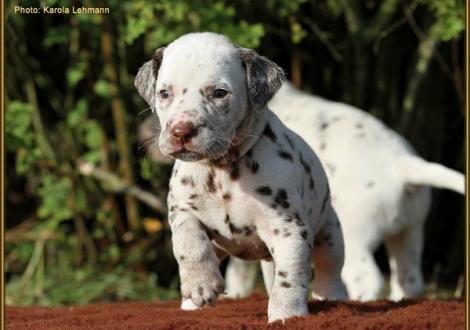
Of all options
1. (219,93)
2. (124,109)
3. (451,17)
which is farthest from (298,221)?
(124,109)

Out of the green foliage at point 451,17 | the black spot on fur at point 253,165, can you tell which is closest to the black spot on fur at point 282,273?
the black spot on fur at point 253,165

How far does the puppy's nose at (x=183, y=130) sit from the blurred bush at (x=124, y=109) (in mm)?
3737

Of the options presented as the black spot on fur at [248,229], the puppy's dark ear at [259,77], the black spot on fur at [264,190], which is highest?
the puppy's dark ear at [259,77]

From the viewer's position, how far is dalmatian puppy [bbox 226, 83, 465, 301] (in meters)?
6.25

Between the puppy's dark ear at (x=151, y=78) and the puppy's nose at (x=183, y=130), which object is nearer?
the puppy's nose at (x=183, y=130)

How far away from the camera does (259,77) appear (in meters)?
4.42

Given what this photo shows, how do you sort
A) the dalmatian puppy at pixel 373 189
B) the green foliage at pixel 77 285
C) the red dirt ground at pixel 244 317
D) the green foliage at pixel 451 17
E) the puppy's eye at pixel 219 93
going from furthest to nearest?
the green foliage at pixel 77 285
the green foliage at pixel 451 17
the dalmatian puppy at pixel 373 189
the puppy's eye at pixel 219 93
the red dirt ground at pixel 244 317

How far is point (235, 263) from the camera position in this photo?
24.8 feet

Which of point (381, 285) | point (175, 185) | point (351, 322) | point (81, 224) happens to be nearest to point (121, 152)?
point (81, 224)

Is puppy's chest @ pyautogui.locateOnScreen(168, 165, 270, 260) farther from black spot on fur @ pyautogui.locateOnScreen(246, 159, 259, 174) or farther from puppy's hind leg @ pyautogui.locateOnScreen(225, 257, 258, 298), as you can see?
puppy's hind leg @ pyautogui.locateOnScreen(225, 257, 258, 298)

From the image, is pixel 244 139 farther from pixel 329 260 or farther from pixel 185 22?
pixel 185 22

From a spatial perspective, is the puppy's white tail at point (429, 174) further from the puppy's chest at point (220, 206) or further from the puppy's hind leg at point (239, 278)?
the puppy's chest at point (220, 206)

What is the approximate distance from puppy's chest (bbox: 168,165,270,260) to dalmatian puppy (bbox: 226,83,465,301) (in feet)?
6.26

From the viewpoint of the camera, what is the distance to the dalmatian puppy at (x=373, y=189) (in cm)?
625
